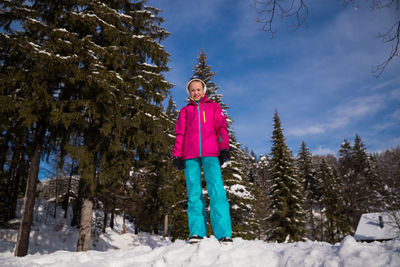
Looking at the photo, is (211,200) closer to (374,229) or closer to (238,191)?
(238,191)

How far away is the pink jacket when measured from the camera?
408 cm

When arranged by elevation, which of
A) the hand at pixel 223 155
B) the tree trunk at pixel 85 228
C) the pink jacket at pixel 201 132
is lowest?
the tree trunk at pixel 85 228

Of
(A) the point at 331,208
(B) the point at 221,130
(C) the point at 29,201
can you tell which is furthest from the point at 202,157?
(A) the point at 331,208

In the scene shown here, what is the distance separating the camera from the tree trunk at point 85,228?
8.92 metres

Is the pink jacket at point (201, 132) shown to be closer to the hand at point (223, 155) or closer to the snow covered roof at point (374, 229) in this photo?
the hand at point (223, 155)

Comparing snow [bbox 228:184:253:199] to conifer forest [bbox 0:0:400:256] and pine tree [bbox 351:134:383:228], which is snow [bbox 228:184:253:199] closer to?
conifer forest [bbox 0:0:400:256]

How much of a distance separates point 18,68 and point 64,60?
189 cm

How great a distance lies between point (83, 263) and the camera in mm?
3676

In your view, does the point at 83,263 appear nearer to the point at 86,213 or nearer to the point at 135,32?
the point at 86,213

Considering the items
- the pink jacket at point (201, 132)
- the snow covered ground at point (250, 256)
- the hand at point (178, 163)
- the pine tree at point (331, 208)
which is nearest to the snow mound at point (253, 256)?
the snow covered ground at point (250, 256)

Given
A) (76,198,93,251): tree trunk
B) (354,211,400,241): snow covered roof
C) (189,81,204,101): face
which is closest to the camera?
(189,81,204,101): face

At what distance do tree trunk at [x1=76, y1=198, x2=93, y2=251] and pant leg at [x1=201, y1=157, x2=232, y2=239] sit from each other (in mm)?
7016

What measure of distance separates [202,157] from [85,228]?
7.18m

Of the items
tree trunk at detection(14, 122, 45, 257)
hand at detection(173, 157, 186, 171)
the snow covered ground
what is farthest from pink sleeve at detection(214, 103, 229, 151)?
tree trunk at detection(14, 122, 45, 257)
